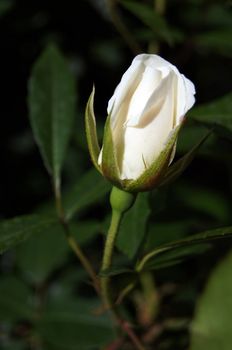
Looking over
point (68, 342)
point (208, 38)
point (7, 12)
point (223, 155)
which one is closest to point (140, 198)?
point (223, 155)

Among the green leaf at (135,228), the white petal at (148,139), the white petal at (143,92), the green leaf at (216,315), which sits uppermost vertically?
the white petal at (143,92)

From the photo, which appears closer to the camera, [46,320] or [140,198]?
[140,198]

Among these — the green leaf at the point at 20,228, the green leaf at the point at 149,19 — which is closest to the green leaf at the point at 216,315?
the green leaf at the point at 20,228

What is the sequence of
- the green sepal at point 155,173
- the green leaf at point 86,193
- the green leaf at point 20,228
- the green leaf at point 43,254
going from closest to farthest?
the green sepal at point 155,173 → the green leaf at point 20,228 → the green leaf at point 86,193 → the green leaf at point 43,254

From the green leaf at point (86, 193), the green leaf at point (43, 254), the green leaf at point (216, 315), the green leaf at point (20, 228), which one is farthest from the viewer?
the green leaf at point (43, 254)

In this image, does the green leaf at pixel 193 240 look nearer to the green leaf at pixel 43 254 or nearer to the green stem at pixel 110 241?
the green stem at pixel 110 241

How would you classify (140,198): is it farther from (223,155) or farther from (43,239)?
(43,239)

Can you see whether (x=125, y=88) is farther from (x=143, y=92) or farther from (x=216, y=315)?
(x=216, y=315)

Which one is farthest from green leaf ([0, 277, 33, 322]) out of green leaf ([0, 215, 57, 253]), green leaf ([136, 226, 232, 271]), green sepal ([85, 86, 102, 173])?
green sepal ([85, 86, 102, 173])

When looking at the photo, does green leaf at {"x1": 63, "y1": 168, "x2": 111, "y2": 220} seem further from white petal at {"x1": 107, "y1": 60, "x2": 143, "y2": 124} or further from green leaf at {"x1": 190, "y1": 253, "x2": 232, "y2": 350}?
green leaf at {"x1": 190, "y1": 253, "x2": 232, "y2": 350}
